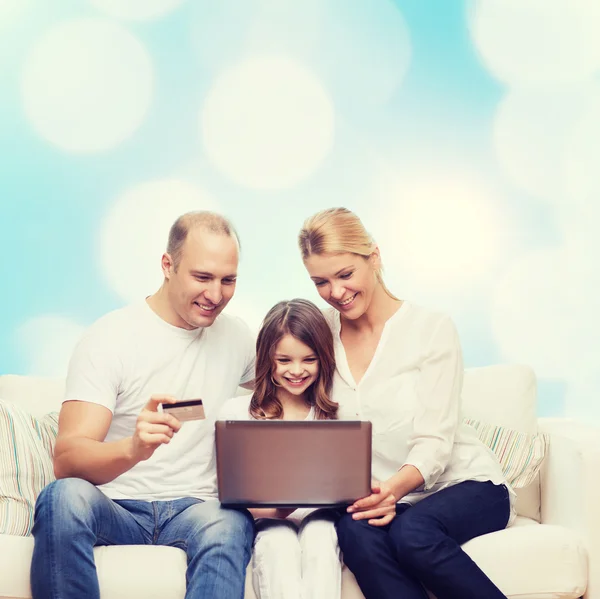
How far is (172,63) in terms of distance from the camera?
134 inches

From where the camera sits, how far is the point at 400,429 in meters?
2.14

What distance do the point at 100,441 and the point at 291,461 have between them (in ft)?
1.51

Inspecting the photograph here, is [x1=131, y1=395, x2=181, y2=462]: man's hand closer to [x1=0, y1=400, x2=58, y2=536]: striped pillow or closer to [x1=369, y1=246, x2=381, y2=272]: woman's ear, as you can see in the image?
[x1=0, y1=400, x2=58, y2=536]: striped pillow

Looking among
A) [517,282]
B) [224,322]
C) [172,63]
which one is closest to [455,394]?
[224,322]

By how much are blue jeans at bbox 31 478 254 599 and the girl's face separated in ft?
1.29

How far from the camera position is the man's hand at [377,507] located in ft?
6.33

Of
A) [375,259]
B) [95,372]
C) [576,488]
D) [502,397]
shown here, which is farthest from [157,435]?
[502,397]

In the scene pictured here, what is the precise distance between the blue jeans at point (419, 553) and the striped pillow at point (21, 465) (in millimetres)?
785

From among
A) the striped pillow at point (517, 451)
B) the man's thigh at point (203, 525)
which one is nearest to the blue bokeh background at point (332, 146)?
the striped pillow at point (517, 451)

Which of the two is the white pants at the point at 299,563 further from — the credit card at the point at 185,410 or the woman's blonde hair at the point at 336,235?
the woman's blonde hair at the point at 336,235

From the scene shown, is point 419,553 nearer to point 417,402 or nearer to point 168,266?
point 417,402

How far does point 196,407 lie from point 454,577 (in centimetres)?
66

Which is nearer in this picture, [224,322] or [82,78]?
[224,322]

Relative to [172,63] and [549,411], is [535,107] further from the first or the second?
[172,63]
